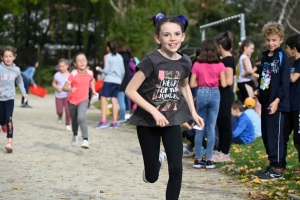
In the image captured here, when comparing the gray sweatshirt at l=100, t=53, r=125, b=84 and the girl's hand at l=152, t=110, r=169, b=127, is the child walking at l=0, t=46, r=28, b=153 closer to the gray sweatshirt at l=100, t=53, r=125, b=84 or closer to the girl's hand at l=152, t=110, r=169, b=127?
the gray sweatshirt at l=100, t=53, r=125, b=84

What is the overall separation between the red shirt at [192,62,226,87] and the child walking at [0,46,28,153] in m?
3.07

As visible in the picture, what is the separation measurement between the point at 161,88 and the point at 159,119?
1.31ft

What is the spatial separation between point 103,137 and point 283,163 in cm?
589

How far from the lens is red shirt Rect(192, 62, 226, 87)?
31.6 ft

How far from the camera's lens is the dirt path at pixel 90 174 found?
762 centimetres

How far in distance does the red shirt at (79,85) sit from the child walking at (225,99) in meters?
2.50

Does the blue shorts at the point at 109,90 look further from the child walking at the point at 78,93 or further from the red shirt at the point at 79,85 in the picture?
the child walking at the point at 78,93

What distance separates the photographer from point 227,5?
61.1 metres

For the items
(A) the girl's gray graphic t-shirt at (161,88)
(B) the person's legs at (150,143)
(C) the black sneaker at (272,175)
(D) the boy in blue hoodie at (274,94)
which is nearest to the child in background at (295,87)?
(D) the boy in blue hoodie at (274,94)

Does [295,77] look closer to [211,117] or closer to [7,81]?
[211,117]

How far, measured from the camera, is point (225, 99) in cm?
1020

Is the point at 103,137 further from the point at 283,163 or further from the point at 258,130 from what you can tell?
the point at 283,163

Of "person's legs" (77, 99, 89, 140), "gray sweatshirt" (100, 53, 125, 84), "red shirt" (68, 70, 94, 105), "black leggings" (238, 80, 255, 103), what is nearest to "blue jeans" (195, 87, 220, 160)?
"person's legs" (77, 99, 89, 140)

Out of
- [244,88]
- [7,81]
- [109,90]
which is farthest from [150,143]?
[109,90]
